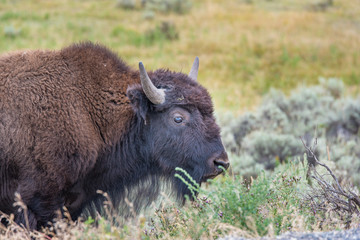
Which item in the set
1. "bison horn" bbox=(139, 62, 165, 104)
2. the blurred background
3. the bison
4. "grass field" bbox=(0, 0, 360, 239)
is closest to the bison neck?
the bison

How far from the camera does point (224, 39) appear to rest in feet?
59.2

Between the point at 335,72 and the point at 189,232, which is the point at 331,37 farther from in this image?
the point at 189,232

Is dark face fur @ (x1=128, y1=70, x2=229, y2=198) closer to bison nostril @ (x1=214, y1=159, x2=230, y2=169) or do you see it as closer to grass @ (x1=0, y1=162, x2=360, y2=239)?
bison nostril @ (x1=214, y1=159, x2=230, y2=169)

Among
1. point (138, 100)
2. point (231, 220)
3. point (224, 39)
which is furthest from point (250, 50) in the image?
point (231, 220)

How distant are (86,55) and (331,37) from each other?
1533 cm

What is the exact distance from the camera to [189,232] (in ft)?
13.1

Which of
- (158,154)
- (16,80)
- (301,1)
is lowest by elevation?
(158,154)

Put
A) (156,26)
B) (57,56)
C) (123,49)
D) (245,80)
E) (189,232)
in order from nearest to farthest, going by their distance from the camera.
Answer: (189,232), (57,56), (245,80), (123,49), (156,26)

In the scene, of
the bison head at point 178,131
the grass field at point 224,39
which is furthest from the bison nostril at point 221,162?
the grass field at point 224,39

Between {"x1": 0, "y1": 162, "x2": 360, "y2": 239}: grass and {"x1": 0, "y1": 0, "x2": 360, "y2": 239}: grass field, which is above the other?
{"x1": 0, "y1": 0, "x2": 360, "y2": 239}: grass field

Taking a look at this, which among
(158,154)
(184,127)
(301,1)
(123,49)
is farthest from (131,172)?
(301,1)

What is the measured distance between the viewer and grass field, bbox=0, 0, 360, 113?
49.6 feet

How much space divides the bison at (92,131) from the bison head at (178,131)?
0.01m

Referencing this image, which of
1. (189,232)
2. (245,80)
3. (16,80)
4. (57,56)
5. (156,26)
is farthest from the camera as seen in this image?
(156,26)
